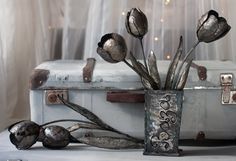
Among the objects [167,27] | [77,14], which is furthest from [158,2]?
[77,14]

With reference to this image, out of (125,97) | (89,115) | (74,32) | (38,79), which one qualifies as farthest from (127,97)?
(74,32)

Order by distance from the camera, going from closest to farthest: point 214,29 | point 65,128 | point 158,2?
point 214,29, point 65,128, point 158,2

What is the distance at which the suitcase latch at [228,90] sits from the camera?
0.97 meters

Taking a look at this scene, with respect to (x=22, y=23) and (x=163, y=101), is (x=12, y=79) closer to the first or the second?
(x=22, y=23)

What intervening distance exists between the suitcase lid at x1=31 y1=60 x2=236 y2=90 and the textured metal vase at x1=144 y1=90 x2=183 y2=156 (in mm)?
129

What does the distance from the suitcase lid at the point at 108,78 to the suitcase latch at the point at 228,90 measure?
0.01 meters

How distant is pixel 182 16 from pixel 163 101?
466 mm

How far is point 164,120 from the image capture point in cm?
86

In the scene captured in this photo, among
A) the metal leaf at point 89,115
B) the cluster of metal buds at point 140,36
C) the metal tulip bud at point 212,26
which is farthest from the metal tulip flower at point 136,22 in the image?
the metal leaf at point 89,115

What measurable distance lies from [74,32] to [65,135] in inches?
18.2

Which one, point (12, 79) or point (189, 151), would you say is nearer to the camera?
point (189, 151)

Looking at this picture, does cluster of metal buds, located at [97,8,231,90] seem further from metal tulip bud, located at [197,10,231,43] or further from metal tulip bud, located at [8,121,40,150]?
metal tulip bud, located at [8,121,40,150]

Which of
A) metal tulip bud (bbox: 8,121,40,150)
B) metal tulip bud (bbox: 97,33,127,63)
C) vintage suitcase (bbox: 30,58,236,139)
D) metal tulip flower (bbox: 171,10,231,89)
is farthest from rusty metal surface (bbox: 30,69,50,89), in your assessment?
metal tulip flower (bbox: 171,10,231,89)

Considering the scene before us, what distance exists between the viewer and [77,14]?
1304mm
